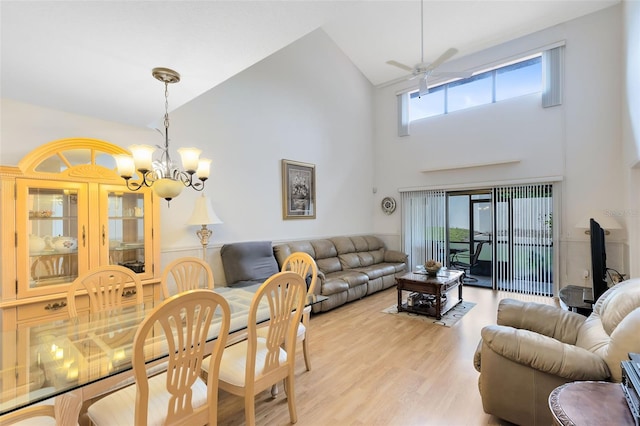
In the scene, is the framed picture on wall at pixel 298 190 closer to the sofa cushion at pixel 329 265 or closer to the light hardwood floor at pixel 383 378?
the sofa cushion at pixel 329 265

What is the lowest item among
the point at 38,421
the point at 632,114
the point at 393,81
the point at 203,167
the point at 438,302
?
the point at 438,302

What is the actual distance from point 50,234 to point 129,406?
76.9 inches

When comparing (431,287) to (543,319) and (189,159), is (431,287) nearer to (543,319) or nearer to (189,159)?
(543,319)

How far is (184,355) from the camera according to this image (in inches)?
54.0

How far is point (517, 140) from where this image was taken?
17.2ft

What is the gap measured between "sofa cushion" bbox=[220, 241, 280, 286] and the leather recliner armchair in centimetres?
288

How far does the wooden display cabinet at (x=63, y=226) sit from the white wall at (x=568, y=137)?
5.45 metres

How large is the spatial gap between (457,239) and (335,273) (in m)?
2.85

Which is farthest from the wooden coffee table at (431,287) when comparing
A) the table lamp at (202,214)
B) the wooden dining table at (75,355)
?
the table lamp at (202,214)

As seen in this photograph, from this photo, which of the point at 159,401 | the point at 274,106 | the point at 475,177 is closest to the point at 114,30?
the point at 159,401

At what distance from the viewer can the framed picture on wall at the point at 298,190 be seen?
16.5 feet

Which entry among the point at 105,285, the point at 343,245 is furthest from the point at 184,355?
the point at 343,245

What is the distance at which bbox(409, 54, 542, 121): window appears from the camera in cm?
520

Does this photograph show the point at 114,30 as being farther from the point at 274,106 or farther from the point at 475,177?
the point at 475,177
